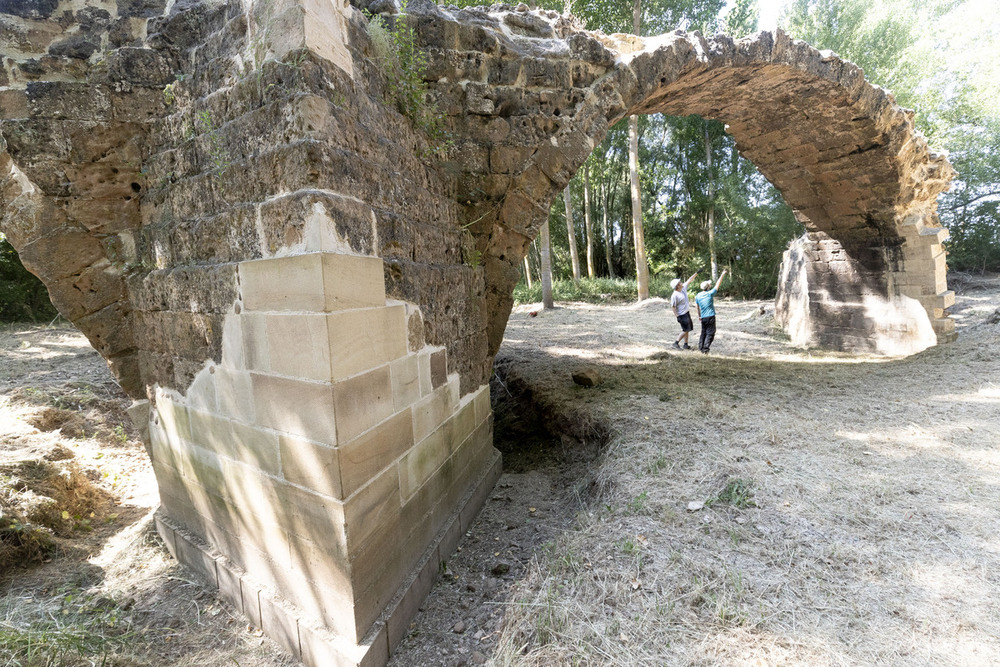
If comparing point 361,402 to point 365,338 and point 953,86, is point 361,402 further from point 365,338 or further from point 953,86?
point 953,86

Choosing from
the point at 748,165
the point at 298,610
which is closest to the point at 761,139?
the point at 298,610

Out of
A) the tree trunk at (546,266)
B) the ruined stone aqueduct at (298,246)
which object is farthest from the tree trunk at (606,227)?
the ruined stone aqueduct at (298,246)

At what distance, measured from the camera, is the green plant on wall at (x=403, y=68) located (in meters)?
2.69

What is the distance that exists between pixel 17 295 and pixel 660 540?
16.1 m

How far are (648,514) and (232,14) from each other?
12.3ft

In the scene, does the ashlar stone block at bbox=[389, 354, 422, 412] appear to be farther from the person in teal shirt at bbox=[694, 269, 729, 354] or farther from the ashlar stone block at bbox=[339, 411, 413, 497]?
the person in teal shirt at bbox=[694, 269, 729, 354]

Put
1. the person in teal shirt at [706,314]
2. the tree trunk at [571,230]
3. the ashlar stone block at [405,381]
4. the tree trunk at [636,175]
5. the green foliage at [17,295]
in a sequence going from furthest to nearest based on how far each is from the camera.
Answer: the tree trunk at [571,230]
the tree trunk at [636,175]
the green foliage at [17,295]
the person in teal shirt at [706,314]
the ashlar stone block at [405,381]

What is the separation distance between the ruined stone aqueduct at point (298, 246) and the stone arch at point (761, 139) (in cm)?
3

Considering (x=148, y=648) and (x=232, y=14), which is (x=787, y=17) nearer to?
(x=232, y=14)

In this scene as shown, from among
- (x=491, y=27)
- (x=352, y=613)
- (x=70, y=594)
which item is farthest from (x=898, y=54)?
(x=70, y=594)

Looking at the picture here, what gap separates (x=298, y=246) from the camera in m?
1.94

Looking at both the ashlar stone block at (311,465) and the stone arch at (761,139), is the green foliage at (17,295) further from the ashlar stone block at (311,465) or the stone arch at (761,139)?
the ashlar stone block at (311,465)

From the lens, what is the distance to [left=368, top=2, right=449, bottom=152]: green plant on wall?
269 cm

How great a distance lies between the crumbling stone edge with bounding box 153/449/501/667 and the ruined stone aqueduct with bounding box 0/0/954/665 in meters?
0.02
